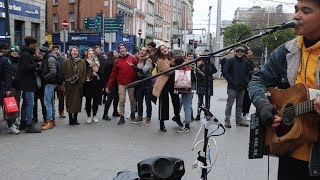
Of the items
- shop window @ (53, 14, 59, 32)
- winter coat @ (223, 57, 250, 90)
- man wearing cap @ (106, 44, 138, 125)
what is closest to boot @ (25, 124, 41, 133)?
man wearing cap @ (106, 44, 138, 125)

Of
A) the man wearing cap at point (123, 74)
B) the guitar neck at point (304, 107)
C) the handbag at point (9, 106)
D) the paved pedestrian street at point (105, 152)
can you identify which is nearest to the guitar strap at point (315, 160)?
the guitar neck at point (304, 107)

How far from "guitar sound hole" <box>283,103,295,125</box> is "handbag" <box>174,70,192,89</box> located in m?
6.18

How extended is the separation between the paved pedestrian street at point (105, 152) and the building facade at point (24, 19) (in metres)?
11.6

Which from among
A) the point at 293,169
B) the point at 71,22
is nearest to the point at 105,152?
the point at 293,169

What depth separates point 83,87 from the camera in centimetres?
957

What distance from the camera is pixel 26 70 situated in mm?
8180

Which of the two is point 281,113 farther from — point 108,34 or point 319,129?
point 108,34

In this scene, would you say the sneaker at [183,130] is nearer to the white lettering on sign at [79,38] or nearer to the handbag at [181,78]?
the handbag at [181,78]

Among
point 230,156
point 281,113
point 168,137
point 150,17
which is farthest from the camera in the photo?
point 150,17

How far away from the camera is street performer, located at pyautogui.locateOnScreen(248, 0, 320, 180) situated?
241 cm

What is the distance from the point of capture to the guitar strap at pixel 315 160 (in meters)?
2.30

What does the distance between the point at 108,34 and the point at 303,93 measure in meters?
26.0

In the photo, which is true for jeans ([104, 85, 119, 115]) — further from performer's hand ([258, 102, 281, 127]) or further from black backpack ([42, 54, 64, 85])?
performer's hand ([258, 102, 281, 127])

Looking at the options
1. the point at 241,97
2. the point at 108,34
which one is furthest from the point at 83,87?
the point at 108,34
